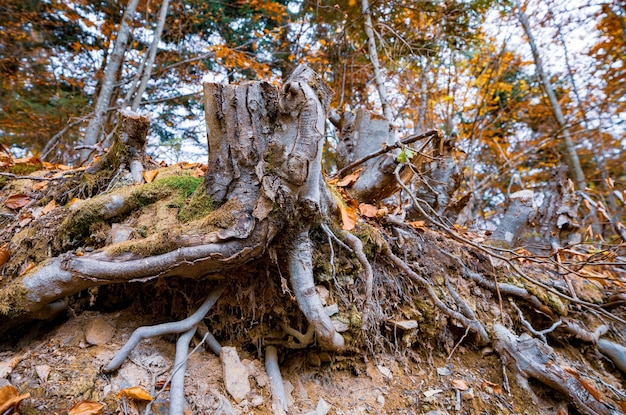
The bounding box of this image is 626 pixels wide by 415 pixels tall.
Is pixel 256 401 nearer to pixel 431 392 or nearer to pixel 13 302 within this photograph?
pixel 431 392

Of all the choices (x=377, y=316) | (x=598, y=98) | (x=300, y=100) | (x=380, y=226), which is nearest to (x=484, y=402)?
(x=377, y=316)

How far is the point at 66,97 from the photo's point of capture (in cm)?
619

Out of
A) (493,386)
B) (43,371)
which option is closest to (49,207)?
(43,371)

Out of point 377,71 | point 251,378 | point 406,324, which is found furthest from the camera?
point 377,71

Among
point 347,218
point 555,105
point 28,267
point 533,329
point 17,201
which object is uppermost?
point 555,105

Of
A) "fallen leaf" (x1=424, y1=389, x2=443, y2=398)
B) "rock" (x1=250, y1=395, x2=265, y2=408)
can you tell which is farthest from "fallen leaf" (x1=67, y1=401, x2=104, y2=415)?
A: "fallen leaf" (x1=424, y1=389, x2=443, y2=398)

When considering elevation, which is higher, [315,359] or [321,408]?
[315,359]

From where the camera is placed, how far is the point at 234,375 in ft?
5.12

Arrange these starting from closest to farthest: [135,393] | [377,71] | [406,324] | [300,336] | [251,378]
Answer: [135,393] → [251,378] → [300,336] → [406,324] → [377,71]

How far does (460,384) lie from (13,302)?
2562 mm

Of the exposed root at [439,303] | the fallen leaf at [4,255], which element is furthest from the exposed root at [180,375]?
the exposed root at [439,303]

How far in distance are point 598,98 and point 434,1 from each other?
5053 millimetres

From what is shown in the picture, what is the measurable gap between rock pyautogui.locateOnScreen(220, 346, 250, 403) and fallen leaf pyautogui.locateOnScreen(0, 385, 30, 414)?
79 centimetres

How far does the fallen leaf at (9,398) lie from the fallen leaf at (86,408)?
0.60ft
